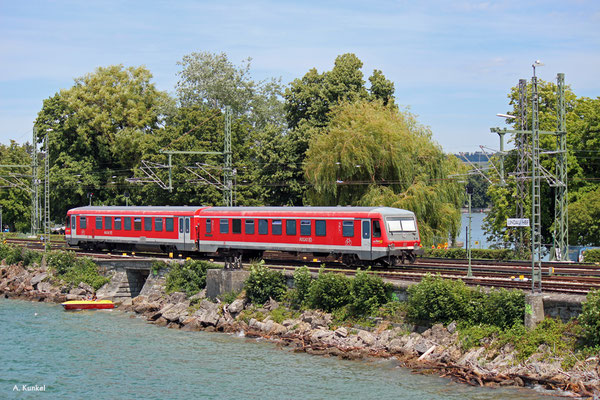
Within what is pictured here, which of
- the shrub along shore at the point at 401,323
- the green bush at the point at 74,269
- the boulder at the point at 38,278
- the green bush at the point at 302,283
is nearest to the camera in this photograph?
the shrub along shore at the point at 401,323

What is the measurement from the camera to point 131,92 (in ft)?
259

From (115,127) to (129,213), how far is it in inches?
1116

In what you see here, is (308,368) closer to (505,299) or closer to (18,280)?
(505,299)

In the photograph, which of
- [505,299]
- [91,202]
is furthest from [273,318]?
[91,202]

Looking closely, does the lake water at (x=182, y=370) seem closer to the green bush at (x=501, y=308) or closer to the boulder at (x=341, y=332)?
the boulder at (x=341, y=332)

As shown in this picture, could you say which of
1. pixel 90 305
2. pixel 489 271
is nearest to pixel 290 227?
pixel 489 271

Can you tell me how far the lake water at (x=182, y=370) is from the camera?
2581 cm

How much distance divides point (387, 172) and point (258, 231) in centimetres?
1173

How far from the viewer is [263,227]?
42062 millimetres

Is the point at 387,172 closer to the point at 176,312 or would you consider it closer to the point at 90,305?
the point at 176,312

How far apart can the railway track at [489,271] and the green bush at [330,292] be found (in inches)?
65.5

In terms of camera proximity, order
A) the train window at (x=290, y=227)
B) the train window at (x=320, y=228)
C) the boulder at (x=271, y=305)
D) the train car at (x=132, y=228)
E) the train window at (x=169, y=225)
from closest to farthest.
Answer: the boulder at (x=271, y=305) → the train window at (x=320, y=228) → the train window at (x=290, y=227) → the train car at (x=132, y=228) → the train window at (x=169, y=225)

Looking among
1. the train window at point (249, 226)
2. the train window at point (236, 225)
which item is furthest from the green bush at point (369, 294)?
the train window at point (236, 225)

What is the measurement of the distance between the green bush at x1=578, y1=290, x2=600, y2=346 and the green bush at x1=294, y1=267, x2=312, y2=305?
524 inches
